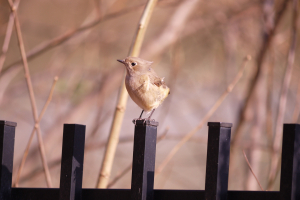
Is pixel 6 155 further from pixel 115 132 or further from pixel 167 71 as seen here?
pixel 167 71

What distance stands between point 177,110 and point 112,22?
1.40m

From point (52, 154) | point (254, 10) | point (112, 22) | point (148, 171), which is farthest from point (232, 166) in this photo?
point (148, 171)

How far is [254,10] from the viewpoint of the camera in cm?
377

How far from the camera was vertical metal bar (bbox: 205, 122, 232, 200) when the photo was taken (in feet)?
4.24

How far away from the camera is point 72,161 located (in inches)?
60.0

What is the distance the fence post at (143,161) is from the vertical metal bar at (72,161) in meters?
0.26

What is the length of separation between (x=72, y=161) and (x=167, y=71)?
141 inches

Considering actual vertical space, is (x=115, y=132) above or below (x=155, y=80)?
below

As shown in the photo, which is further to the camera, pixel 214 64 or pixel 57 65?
pixel 214 64

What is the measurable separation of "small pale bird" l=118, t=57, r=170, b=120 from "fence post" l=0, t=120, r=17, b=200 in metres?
0.60

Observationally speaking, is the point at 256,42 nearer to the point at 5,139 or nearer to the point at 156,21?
the point at 156,21

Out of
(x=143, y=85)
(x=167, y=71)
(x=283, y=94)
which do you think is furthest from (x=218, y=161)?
(x=167, y=71)

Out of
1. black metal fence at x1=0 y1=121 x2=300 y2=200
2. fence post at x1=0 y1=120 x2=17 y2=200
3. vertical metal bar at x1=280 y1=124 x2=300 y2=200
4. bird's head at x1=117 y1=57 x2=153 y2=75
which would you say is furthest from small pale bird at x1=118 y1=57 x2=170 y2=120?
vertical metal bar at x1=280 y1=124 x2=300 y2=200

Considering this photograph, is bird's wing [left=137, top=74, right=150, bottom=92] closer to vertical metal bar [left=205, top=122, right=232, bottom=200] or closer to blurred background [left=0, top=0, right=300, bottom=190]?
vertical metal bar [left=205, top=122, right=232, bottom=200]
